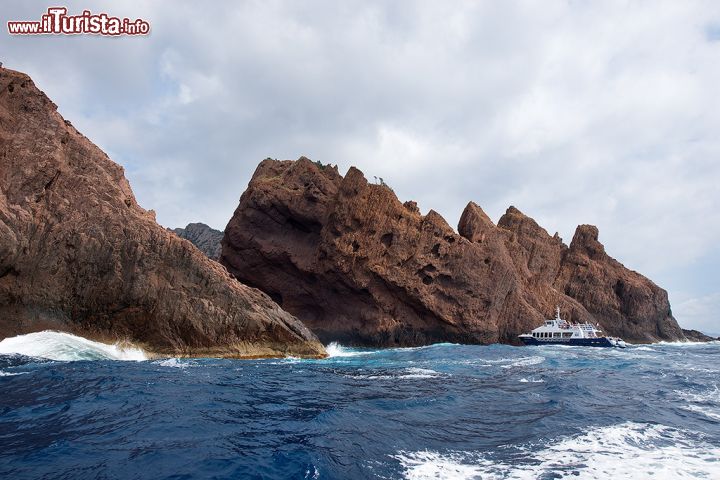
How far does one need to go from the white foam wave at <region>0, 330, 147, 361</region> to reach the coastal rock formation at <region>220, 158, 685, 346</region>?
28276 mm

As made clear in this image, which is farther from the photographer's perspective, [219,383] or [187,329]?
[187,329]

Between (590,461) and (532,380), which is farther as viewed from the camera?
(532,380)

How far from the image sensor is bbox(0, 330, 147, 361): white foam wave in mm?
23641

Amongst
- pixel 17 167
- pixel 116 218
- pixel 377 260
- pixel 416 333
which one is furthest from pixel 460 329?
pixel 17 167

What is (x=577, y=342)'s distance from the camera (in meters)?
56.2

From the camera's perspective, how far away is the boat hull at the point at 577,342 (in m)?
55.1

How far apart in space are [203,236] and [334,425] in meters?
85.5

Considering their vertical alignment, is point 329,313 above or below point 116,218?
below

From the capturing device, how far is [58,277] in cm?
2719

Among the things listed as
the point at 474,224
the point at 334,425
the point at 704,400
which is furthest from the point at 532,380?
the point at 474,224

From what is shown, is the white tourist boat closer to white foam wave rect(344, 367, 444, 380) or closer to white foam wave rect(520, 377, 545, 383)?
white foam wave rect(344, 367, 444, 380)

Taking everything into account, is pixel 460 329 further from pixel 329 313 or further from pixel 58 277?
pixel 58 277

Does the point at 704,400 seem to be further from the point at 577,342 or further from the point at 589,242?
the point at 589,242

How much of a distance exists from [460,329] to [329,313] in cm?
1488
